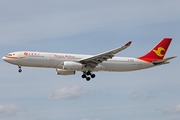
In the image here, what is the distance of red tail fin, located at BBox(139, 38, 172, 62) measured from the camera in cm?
8612

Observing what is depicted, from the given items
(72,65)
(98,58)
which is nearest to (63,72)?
(72,65)

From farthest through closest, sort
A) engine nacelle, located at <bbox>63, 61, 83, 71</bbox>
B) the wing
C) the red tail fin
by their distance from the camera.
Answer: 1. the red tail fin
2. engine nacelle, located at <bbox>63, 61, 83, 71</bbox>
3. the wing

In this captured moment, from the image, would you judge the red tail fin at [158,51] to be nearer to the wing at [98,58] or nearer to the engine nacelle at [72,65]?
the wing at [98,58]

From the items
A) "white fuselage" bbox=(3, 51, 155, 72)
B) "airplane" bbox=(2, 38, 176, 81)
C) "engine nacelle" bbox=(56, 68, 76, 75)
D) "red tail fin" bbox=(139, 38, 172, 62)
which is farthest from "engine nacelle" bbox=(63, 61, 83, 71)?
"red tail fin" bbox=(139, 38, 172, 62)

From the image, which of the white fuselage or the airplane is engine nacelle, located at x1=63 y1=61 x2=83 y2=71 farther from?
the white fuselage

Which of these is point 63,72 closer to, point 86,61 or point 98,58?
point 86,61

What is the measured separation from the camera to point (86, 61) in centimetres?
8006

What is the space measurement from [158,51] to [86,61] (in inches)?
592

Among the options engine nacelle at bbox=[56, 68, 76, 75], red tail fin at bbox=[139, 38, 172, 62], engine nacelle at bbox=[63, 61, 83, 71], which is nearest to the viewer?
engine nacelle at bbox=[63, 61, 83, 71]

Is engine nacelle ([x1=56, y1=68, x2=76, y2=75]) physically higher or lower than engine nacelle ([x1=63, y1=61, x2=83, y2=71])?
lower

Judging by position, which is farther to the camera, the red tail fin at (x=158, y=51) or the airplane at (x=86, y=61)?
the red tail fin at (x=158, y=51)

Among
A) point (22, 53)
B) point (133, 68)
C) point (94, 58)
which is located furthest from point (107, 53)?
point (22, 53)

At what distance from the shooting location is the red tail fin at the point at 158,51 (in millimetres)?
86125

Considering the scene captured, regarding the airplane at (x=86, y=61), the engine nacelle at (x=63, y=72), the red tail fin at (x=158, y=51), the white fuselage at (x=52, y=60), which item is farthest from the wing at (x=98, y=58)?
the red tail fin at (x=158, y=51)
